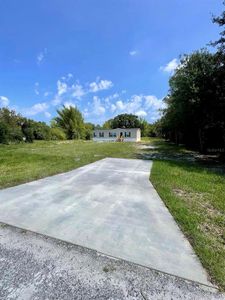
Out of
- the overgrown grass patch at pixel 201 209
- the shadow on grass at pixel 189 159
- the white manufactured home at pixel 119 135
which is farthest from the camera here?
the white manufactured home at pixel 119 135

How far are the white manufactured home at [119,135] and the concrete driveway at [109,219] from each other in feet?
101

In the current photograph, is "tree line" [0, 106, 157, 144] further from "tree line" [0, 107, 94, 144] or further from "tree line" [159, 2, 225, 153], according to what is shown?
"tree line" [159, 2, 225, 153]

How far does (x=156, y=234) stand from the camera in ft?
9.75

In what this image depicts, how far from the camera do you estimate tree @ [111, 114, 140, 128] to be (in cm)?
5647

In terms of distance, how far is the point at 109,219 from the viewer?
11.2 ft

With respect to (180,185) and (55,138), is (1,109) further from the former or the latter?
(180,185)

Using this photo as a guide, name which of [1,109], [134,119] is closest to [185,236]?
[1,109]

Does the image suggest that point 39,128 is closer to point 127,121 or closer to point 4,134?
point 4,134

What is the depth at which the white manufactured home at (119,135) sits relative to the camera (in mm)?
36881

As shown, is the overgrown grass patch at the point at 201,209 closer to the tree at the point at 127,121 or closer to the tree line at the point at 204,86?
the tree line at the point at 204,86

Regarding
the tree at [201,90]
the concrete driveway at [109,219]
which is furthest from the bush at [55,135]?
the concrete driveway at [109,219]

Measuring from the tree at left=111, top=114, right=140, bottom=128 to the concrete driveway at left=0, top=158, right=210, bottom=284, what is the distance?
51.4 meters

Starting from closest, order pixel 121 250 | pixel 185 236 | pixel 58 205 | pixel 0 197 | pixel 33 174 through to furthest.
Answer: pixel 121 250 → pixel 185 236 → pixel 58 205 → pixel 0 197 → pixel 33 174

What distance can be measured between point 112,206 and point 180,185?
8.07 feet
